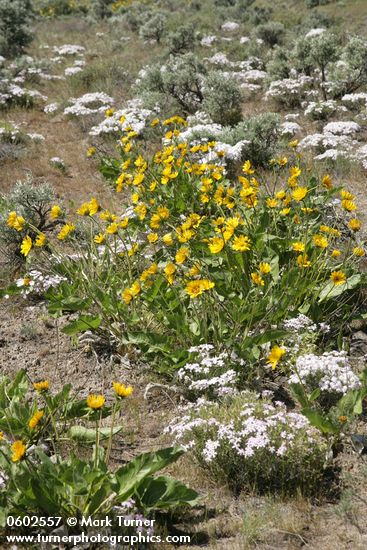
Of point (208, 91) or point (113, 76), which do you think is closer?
point (208, 91)

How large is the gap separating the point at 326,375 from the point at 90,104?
8.37 metres

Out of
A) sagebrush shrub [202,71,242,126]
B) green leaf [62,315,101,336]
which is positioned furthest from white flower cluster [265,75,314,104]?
green leaf [62,315,101,336]

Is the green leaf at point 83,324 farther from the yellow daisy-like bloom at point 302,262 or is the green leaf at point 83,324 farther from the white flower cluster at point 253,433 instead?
the yellow daisy-like bloom at point 302,262

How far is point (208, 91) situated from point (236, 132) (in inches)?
81.2

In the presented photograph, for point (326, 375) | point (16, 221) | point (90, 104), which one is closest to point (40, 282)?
point (16, 221)

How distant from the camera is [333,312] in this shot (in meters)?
3.71

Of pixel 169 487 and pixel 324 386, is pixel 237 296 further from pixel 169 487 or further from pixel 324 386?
pixel 169 487

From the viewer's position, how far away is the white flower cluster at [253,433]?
2627mm

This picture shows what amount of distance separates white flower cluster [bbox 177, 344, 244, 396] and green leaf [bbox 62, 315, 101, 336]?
83 centimetres

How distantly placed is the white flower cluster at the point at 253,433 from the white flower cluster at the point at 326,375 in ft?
0.84

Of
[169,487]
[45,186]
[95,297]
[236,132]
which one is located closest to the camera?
[169,487]

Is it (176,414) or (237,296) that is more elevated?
(237,296)

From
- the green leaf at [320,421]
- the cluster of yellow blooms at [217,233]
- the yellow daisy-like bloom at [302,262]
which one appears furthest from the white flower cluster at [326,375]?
the yellow daisy-like bloom at [302,262]

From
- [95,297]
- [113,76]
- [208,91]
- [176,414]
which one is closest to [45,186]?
[95,297]
